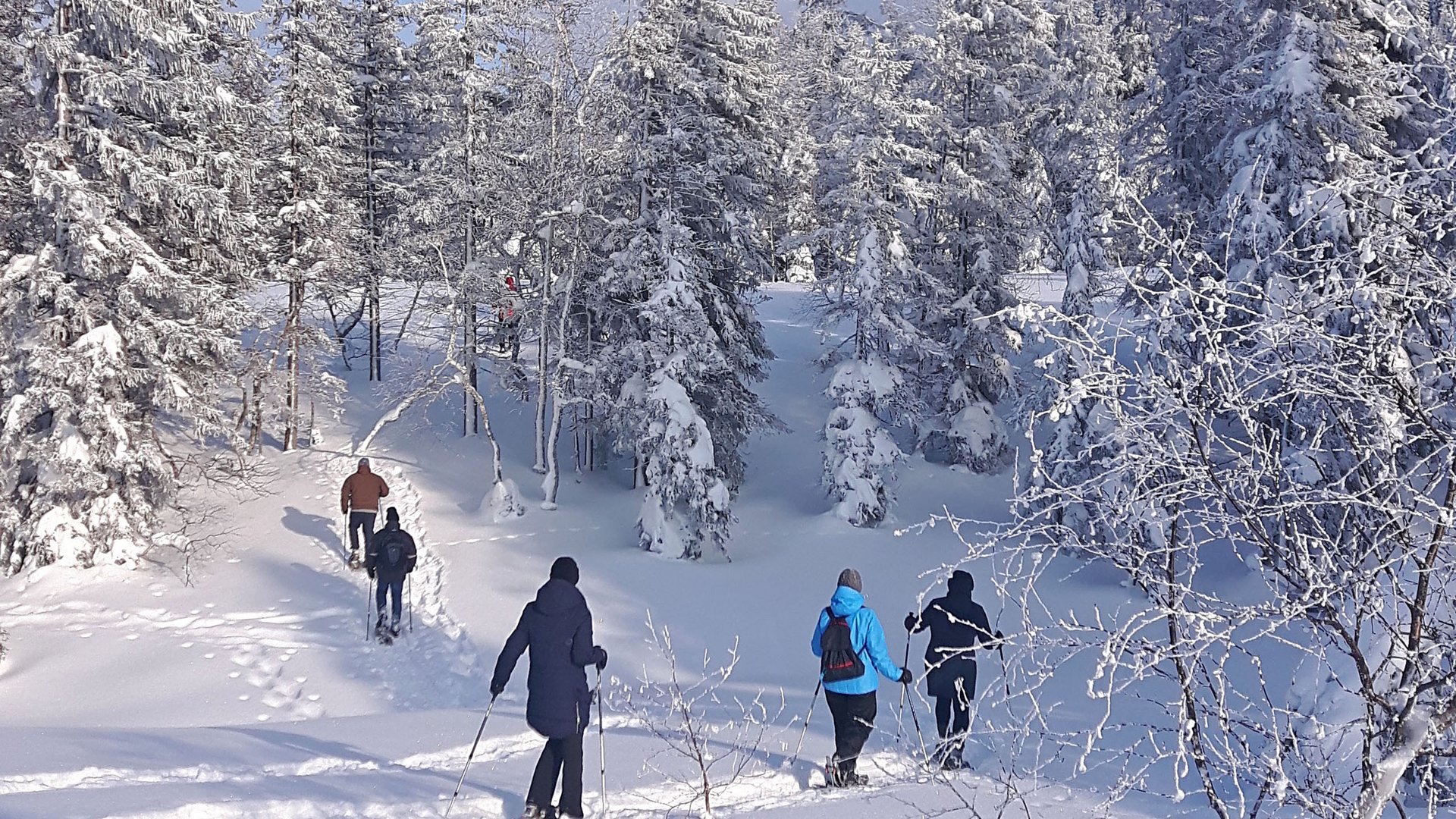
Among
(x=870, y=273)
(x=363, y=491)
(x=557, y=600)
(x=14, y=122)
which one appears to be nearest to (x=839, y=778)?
(x=557, y=600)

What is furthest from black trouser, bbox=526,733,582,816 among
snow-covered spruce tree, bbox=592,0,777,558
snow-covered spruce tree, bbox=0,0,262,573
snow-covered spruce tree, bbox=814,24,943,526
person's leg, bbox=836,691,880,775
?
snow-covered spruce tree, bbox=814,24,943,526

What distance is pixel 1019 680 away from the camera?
39.9ft

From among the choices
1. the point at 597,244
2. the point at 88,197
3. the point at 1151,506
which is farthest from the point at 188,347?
the point at 1151,506

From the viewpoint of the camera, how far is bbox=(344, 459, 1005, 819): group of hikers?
6.38m

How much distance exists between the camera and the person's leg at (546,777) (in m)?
6.36

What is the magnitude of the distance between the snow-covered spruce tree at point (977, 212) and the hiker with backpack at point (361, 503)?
11939mm

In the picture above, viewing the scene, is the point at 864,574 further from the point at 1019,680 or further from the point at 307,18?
the point at 307,18

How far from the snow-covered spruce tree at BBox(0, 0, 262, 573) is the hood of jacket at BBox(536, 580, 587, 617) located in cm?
1175

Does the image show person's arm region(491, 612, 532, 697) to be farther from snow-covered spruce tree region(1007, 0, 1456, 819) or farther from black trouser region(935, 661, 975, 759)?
snow-covered spruce tree region(1007, 0, 1456, 819)

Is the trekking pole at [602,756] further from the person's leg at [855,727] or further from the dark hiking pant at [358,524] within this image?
the dark hiking pant at [358,524]

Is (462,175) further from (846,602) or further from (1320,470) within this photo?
(1320,470)

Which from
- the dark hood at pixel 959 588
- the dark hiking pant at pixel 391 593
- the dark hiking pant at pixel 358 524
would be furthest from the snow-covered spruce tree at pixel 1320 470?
the dark hiking pant at pixel 358 524

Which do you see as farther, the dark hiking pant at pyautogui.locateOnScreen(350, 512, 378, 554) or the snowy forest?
the dark hiking pant at pyautogui.locateOnScreen(350, 512, 378, 554)

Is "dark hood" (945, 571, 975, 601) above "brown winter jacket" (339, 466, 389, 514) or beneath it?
above
